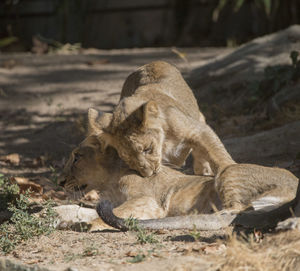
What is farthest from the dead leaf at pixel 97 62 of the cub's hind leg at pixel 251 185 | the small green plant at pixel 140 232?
the small green plant at pixel 140 232

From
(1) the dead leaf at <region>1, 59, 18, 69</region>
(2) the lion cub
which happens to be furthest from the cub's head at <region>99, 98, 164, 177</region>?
(1) the dead leaf at <region>1, 59, 18, 69</region>

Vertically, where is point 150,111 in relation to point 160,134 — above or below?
above

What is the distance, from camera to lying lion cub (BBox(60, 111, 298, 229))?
15.3 feet

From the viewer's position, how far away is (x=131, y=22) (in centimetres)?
1584

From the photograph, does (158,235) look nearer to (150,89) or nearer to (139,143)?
(139,143)

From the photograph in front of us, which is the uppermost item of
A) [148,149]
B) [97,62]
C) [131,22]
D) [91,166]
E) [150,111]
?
[150,111]

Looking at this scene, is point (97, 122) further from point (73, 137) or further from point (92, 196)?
point (73, 137)

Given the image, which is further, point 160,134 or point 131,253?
point 160,134

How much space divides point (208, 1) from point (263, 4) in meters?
1.71

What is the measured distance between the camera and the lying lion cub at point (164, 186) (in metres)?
4.65

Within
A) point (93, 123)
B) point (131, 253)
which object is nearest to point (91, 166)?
point (93, 123)

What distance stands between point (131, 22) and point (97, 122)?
1067cm

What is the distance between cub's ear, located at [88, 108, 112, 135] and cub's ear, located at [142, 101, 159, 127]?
0.35 meters

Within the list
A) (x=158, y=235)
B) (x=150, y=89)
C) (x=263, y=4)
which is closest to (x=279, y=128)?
(x=150, y=89)
